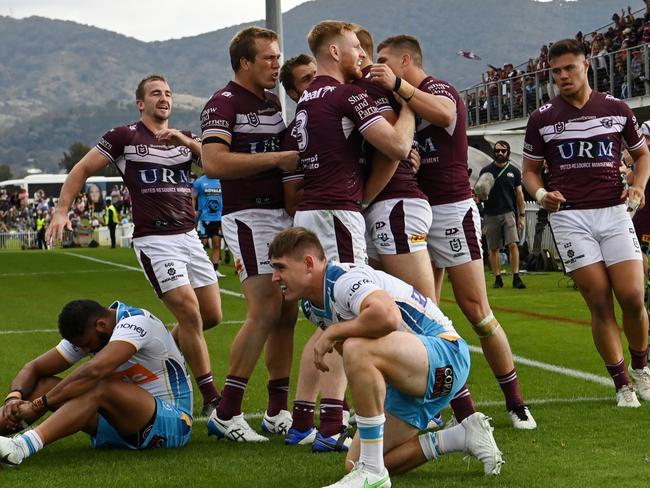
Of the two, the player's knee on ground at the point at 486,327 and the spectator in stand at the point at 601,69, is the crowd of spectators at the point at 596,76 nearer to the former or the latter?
the spectator in stand at the point at 601,69

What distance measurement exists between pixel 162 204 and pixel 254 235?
1.36 m

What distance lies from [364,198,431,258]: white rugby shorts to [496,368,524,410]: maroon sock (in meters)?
1.01

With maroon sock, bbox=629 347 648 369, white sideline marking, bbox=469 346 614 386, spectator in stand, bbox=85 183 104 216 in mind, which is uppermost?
spectator in stand, bbox=85 183 104 216

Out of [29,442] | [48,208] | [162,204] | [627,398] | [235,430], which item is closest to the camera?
[29,442]

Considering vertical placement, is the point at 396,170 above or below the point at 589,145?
below

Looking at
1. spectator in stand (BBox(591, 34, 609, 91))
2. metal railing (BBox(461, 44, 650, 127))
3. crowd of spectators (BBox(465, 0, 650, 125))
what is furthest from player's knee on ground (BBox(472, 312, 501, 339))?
spectator in stand (BBox(591, 34, 609, 91))

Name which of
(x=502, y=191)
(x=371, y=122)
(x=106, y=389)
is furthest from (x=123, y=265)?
(x=371, y=122)

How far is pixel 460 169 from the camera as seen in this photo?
706cm

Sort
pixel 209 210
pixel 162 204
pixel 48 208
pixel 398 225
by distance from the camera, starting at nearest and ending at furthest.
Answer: pixel 398 225
pixel 162 204
pixel 209 210
pixel 48 208

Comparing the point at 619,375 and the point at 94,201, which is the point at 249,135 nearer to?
the point at 619,375

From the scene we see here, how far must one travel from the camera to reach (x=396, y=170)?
6633 millimetres

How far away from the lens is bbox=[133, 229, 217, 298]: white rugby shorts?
7812 millimetres

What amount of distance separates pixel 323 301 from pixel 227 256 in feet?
67.0

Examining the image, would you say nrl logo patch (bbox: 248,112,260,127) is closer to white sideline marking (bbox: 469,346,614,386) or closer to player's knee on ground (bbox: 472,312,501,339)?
player's knee on ground (bbox: 472,312,501,339)
